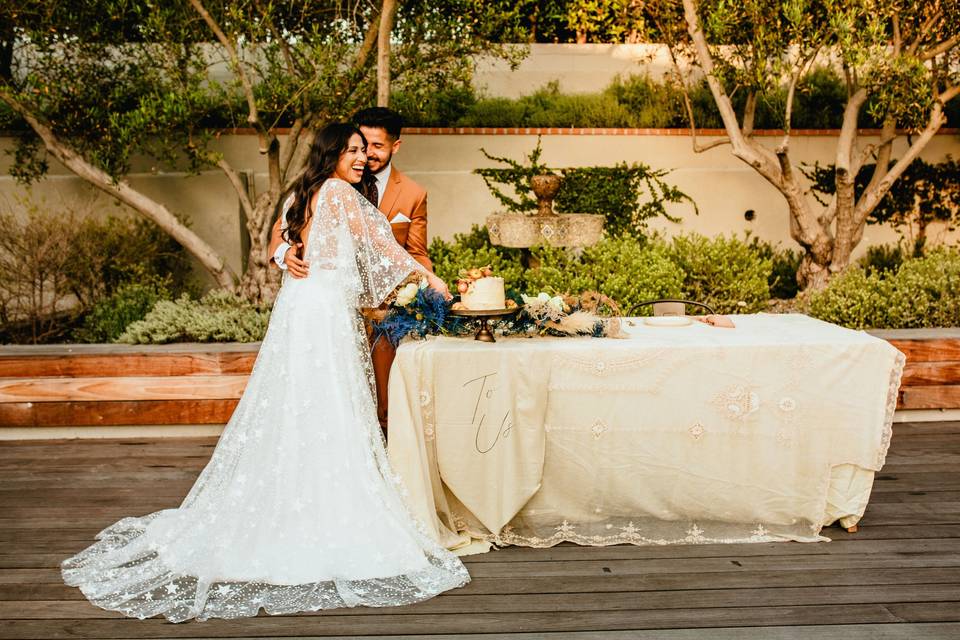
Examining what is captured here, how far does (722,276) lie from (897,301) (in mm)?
1264

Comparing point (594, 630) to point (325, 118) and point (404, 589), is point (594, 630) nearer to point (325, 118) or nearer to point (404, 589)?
point (404, 589)

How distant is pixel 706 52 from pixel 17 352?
18.1 feet

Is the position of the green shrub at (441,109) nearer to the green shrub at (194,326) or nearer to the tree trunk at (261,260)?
the tree trunk at (261,260)

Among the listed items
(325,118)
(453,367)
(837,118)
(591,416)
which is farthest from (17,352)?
(837,118)

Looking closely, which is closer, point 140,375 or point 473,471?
point 473,471

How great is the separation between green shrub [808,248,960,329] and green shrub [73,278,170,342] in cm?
506

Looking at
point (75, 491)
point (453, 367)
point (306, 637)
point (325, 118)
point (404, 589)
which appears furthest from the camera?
point (325, 118)

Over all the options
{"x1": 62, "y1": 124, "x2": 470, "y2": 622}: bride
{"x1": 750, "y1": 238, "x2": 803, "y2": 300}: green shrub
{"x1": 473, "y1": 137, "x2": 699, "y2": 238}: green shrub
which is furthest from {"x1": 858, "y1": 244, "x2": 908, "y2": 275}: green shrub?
{"x1": 62, "y1": 124, "x2": 470, "y2": 622}: bride

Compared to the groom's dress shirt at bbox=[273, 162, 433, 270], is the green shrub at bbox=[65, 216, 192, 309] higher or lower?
lower

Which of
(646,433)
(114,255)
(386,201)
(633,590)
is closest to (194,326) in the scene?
(114,255)

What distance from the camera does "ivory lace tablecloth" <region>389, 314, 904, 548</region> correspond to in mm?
3326

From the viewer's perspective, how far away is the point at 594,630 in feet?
8.79

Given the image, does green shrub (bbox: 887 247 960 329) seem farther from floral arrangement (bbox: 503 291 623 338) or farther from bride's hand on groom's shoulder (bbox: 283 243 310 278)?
bride's hand on groom's shoulder (bbox: 283 243 310 278)

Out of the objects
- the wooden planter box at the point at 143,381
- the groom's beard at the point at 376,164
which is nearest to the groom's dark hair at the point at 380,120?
the groom's beard at the point at 376,164
